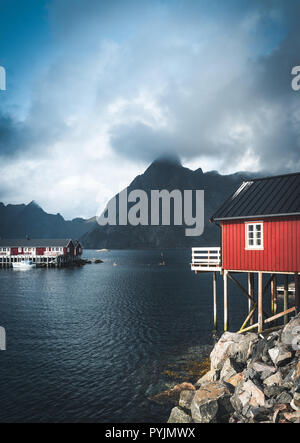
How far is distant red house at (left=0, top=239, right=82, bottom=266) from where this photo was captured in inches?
4427

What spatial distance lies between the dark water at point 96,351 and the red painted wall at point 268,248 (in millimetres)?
7918

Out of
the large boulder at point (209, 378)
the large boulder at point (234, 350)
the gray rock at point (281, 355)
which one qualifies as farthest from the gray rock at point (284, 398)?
the large boulder at point (209, 378)

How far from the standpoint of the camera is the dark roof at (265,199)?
21656mm

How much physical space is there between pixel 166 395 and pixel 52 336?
16.5 m

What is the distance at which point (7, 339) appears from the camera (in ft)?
97.1

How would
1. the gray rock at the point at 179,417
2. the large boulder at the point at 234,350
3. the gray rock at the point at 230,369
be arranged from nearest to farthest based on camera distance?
the gray rock at the point at 179,417 → the gray rock at the point at 230,369 → the large boulder at the point at 234,350

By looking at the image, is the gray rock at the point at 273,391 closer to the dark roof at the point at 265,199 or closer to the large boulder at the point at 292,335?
the large boulder at the point at 292,335

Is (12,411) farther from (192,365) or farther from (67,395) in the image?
(192,365)

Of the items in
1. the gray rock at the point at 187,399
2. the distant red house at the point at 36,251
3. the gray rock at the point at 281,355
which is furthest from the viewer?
the distant red house at the point at 36,251

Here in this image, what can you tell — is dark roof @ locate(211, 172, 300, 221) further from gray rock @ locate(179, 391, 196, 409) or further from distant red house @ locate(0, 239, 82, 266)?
distant red house @ locate(0, 239, 82, 266)

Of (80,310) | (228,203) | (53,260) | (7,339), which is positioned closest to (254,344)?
(228,203)

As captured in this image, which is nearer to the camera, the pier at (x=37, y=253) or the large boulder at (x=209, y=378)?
the large boulder at (x=209, y=378)

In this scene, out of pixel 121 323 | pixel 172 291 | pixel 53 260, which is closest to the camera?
pixel 121 323

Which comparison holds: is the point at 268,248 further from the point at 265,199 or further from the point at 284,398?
the point at 284,398
